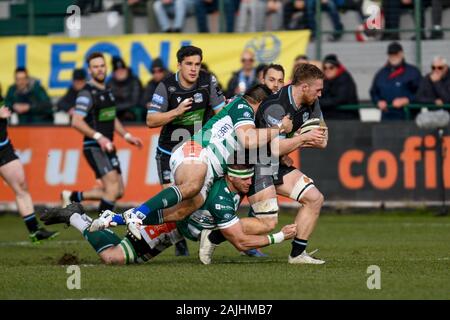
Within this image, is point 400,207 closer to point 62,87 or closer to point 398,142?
point 398,142

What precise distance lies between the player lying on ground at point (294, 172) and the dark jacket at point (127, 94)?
378 inches

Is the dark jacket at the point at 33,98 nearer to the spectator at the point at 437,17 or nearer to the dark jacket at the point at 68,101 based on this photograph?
the dark jacket at the point at 68,101

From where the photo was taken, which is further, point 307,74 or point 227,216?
point 307,74

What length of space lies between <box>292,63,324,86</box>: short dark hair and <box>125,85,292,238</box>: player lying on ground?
0.45 metres

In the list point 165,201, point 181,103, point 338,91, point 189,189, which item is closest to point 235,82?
point 338,91

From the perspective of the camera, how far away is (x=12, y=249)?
627 inches

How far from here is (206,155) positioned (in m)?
12.5

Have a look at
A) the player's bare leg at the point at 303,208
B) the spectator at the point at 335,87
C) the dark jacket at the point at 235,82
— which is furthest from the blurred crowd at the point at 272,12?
the player's bare leg at the point at 303,208

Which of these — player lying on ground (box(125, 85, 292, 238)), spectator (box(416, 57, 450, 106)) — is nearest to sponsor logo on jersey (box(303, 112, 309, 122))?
player lying on ground (box(125, 85, 292, 238))

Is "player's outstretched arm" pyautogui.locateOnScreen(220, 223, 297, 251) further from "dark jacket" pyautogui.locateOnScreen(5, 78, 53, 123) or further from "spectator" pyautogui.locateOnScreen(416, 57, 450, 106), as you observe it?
"dark jacket" pyautogui.locateOnScreen(5, 78, 53, 123)

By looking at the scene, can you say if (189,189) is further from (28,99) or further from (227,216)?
(28,99)

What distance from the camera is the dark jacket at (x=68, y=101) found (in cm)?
2250

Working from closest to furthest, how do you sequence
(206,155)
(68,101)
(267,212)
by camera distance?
(206,155) → (267,212) → (68,101)

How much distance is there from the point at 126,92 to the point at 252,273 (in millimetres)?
11480
